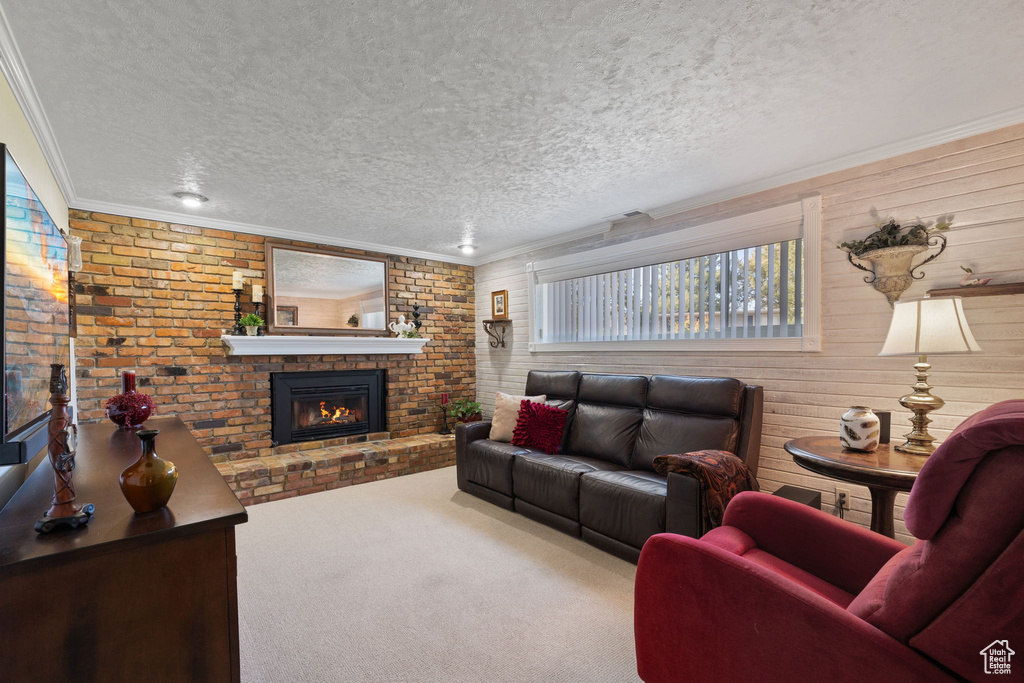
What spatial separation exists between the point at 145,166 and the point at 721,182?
377 centimetres

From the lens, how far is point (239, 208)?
3.64 meters

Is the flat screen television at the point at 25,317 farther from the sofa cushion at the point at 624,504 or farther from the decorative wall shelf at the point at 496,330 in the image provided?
the decorative wall shelf at the point at 496,330

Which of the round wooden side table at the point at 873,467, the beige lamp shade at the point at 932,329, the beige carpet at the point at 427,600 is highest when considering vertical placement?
the beige lamp shade at the point at 932,329

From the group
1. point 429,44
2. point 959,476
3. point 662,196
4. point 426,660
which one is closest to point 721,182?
point 662,196

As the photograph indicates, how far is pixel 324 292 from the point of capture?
4594mm

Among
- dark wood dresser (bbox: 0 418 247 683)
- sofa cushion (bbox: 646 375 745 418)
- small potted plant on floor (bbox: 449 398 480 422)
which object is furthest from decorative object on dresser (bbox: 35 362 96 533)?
small potted plant on floor (bbox: 449 398 480 422)

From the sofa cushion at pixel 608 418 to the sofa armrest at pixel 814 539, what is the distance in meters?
1.57

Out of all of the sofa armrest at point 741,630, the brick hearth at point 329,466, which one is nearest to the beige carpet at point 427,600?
the brick hearth at point 329,466

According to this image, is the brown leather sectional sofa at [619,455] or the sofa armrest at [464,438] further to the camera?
the sofa armrest at [464,438]

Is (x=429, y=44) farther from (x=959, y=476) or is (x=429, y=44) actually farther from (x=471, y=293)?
(x=471, y=293)

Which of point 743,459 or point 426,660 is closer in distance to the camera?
point 426,660

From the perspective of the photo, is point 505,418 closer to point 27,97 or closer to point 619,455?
point 619,455

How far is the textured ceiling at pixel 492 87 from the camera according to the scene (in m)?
1.58

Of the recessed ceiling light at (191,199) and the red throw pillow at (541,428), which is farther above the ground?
the recessed ceiling light at (191,199)
